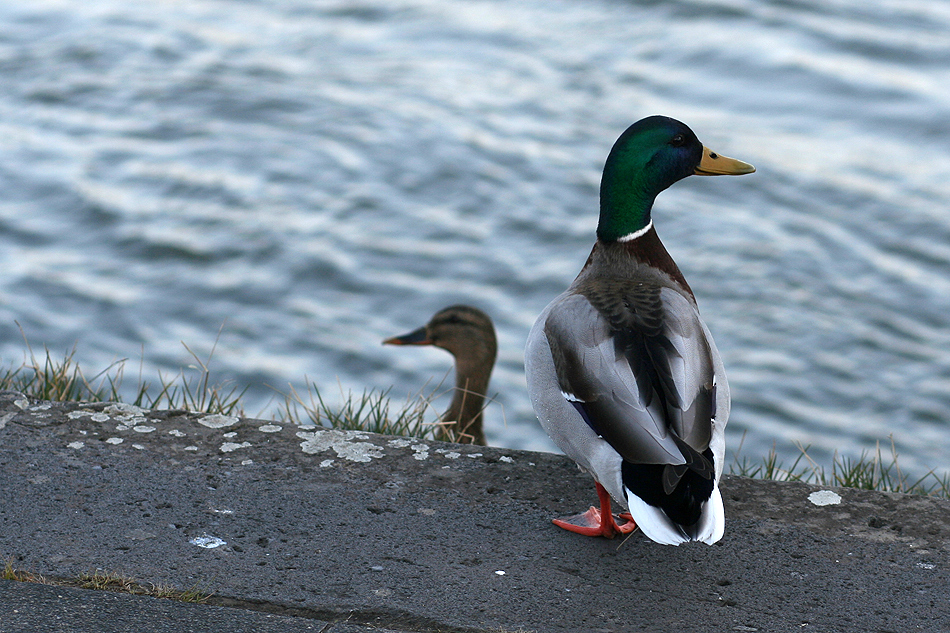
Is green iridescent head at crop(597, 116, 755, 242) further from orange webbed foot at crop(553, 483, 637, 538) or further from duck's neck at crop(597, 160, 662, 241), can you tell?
orange webbed foot at crop(553, 483, 637, 538)

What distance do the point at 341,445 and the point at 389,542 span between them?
0.61 meters

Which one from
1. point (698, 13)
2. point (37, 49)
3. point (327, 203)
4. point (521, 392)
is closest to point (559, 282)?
point (521, 392)

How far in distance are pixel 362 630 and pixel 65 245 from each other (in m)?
10.7

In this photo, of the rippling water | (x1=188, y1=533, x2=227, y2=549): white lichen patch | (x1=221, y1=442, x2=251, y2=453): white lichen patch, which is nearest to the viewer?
(x1=188, y1=533, x2=227, y2=549): white lichen patch

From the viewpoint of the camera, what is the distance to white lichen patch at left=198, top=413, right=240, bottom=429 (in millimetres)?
3885

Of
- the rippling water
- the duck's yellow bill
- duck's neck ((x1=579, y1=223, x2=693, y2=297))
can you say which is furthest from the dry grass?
the rippling water

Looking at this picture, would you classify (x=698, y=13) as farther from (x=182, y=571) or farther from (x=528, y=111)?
(x=182, y=571)

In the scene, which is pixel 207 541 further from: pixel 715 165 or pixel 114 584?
pixel 715 165

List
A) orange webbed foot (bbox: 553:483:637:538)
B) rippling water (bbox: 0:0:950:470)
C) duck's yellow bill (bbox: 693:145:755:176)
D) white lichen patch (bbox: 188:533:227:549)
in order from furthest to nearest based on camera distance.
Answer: rippling water (bbox: 0:0:950:470) → duck's yellow bill (bbox: 693:145:755:176) → orange webbed foot (bbox: 553:483:637:538) → white lichen patch (bbox: 188:533:227:549)

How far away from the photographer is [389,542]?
3.26m

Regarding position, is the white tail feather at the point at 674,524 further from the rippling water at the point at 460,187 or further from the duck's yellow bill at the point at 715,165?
the rippling water at the point at 460,187

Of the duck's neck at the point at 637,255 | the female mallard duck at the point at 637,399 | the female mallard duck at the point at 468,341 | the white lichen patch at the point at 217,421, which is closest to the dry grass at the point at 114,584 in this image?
the white lichen patch at the point at 217,421

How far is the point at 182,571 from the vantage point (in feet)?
10.1

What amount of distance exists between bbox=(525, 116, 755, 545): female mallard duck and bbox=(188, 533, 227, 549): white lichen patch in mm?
947
